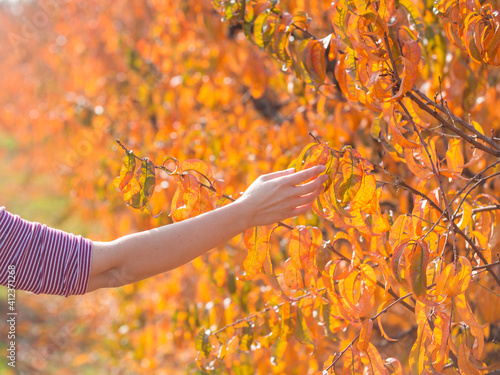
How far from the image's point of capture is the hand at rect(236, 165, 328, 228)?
3.57 ft

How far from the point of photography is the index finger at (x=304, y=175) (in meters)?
1.08

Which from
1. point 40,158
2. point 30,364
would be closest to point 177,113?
point 30,364

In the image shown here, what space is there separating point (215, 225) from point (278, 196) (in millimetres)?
130

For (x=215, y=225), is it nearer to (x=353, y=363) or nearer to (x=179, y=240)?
(x=179, y=240)

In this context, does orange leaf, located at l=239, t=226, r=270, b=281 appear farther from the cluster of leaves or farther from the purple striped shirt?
the cluster of leaves

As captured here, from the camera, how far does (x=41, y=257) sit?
115 cm

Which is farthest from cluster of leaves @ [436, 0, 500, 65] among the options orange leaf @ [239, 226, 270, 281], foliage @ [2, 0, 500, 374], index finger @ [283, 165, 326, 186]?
orange leaf @ [239, 226, 270, 281]

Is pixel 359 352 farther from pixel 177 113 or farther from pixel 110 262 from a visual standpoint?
pixel 177 113

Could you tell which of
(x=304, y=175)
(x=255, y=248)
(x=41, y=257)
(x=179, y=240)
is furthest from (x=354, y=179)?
(x=41, y=257)

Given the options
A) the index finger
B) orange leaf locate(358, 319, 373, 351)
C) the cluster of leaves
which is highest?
the cluster of leaves

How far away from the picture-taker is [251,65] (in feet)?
8.44

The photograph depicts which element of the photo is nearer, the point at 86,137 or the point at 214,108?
the point at 214,108

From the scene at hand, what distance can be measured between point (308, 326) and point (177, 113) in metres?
2.10

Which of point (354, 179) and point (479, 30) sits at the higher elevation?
point (479, 30)
